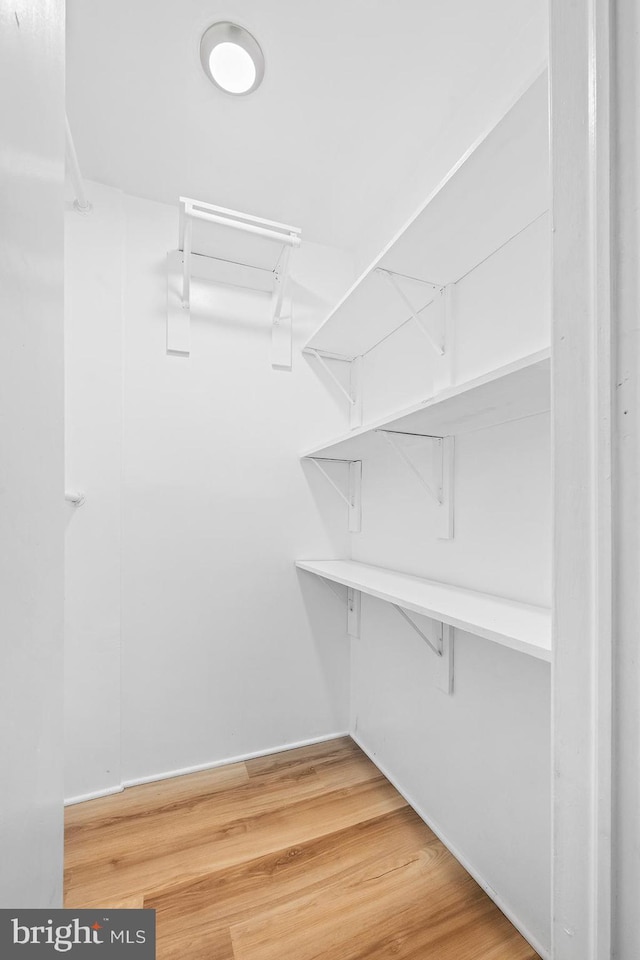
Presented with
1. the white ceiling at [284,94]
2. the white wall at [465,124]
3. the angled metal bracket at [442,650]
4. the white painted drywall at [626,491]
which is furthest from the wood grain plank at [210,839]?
the white ceiling at [284,94]

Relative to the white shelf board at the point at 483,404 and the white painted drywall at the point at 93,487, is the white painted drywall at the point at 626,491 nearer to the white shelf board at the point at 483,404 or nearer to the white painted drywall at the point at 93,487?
the white shelf board at the point at 483,404

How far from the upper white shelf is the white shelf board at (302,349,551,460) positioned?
16.8 inches

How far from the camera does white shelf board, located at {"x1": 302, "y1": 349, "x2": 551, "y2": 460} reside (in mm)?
791

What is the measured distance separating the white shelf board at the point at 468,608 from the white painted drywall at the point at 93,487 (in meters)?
0.83

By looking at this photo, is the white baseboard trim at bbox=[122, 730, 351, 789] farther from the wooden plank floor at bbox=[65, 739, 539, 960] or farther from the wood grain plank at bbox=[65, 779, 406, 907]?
the wood grain plank at bbox=[65, 779, 406, 907]

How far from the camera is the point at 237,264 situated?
1.73 meters

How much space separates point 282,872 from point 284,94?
2.22 metres

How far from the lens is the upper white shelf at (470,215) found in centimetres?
80

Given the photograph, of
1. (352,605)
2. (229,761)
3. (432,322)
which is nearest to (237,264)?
(432,322)

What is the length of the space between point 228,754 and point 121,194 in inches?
87.0

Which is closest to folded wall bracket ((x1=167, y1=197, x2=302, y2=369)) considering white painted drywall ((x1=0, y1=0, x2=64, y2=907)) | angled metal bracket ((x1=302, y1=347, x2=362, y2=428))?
angled metal bracket ((x1=302, y1=347, x2=362, y2=428))

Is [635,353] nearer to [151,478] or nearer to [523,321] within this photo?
[523,321]

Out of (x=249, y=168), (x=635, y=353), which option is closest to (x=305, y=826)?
(x=635, y=353)

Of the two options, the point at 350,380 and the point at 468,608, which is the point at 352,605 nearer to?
the point at 468,608
